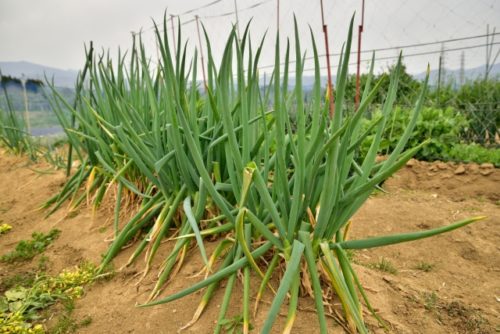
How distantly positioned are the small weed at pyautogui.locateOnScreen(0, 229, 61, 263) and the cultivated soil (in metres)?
0.04

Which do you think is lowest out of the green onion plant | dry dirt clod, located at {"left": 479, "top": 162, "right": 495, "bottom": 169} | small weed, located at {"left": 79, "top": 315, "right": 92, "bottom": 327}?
small weed, located at {"left": 79, "top": 315, "right": 92, "bottom": 327}

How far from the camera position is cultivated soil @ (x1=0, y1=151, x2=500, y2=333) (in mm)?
1157

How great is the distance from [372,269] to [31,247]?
5.04 feet

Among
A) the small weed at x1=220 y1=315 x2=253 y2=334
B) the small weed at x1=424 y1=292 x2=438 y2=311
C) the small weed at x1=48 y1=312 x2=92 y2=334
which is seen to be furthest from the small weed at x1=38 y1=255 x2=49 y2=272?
the small weed at x1=424 y1=292 x2=438 y2=311

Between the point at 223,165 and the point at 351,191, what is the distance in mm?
592

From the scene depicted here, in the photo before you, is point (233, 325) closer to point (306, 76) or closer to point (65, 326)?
point (65, 326)

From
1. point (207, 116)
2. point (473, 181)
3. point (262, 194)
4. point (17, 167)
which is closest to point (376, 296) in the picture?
point (262, 194)

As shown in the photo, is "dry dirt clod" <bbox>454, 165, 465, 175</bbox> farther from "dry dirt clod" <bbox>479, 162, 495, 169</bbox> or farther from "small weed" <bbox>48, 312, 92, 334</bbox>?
"small weed" <bbox>48, 312, 92, 334</bbox>

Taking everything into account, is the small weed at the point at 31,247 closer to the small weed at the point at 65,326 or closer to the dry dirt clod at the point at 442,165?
the small weed at the point at 65,326

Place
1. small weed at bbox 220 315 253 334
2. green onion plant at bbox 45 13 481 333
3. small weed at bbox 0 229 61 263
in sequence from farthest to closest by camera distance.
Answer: small weed at bbox 0 229 61 263, small weed at bbox 220 315 253 334, green onion plant at bbox 45 13 481 333

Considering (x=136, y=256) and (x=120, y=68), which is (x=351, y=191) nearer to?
(x=136, y=256)

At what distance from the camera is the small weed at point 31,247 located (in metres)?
1.79

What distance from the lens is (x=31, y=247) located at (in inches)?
72.4

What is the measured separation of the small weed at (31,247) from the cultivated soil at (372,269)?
0.04 meters
